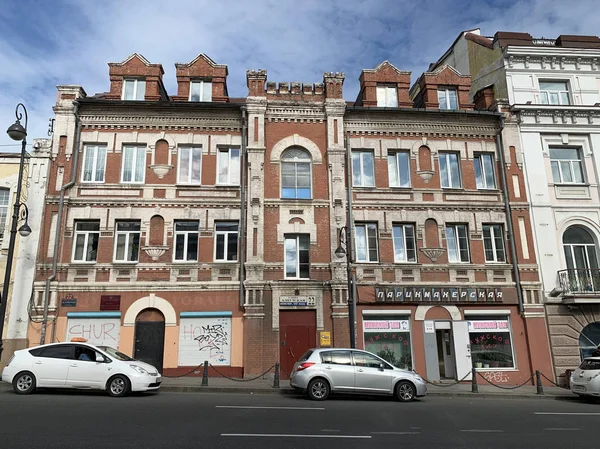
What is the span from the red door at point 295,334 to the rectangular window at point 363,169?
5977 mm

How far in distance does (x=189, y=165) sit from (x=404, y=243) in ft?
31.8

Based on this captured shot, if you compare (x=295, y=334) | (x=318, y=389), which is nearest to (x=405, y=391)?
(x=318, y=389)

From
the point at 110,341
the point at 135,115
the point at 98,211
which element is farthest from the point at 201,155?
the point at 110,341

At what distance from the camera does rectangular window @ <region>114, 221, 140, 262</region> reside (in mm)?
17938

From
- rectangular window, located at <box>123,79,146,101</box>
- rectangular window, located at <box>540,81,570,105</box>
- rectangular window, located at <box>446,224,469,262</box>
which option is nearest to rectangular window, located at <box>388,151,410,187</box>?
rectangular window, located at <box>446,224,469,262</box>

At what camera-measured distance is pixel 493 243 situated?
19328 millimetres

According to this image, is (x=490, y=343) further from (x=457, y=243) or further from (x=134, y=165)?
(x=134, y=165)

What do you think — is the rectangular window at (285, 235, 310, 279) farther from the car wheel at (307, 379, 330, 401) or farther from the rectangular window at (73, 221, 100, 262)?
the rectangular window at (73, 221, 100, 262)

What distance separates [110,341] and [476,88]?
69.5 ft

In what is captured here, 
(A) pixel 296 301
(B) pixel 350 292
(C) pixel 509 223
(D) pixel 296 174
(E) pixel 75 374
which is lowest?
(E) pixel 75 374

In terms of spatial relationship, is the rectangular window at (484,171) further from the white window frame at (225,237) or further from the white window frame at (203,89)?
the white window frame at (203,89)

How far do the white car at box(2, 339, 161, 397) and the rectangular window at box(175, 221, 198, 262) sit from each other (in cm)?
607

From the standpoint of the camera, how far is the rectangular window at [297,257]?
1814cm

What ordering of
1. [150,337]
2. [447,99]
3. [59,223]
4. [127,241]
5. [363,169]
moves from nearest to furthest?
[150,337] < [59,223] < [127,241] < [363,169] < [447,99]
